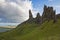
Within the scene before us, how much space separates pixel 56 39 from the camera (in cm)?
16300

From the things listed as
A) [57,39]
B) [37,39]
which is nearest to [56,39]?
[57,39]

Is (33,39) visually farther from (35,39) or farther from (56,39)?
(56,39)

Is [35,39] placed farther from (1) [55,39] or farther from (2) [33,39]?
(1) [55,39]

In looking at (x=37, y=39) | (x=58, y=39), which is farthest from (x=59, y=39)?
(x=37, y=39)

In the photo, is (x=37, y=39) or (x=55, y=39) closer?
(x=55, y=39)

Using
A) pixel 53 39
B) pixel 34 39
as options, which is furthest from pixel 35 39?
pixel 53 39

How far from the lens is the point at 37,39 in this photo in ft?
637

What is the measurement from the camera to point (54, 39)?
164625 mm

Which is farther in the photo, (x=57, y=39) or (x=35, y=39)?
(x=35, y=39)

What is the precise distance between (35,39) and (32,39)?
15.2ft

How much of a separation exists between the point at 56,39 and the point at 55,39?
3.78ft

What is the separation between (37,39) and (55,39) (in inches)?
1372

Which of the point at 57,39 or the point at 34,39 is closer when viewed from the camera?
the point at 57,39

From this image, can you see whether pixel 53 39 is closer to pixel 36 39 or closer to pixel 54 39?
pixel 54 39
